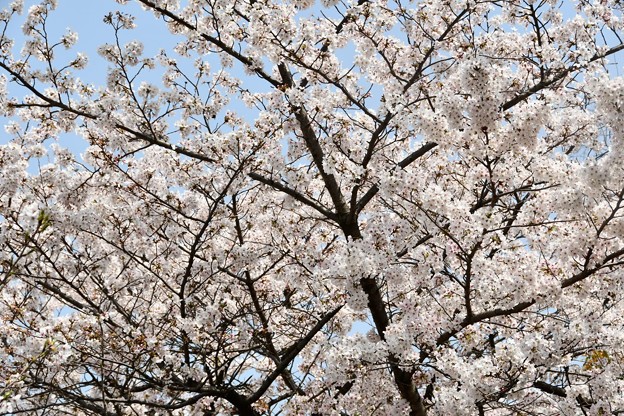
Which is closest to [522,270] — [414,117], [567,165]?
[567,165]

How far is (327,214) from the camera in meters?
8.45

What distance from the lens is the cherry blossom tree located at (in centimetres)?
664

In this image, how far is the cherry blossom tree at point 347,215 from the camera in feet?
21.8

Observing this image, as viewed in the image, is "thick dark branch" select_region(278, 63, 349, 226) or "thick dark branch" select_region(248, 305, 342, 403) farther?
"thick dark branch" select_region(278, 63, 349, 226)

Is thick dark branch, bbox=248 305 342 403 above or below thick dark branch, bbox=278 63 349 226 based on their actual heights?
below

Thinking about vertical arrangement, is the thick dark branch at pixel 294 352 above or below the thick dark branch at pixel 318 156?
below

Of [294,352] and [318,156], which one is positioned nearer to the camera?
[294,352]

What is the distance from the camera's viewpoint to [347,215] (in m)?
8.31

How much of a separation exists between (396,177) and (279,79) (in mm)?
3568

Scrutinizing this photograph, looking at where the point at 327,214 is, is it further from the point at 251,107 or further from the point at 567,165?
the point at 567,165

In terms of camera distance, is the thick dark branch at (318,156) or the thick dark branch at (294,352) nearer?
the thick dark branch at (294,352)

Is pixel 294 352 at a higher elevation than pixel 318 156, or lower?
lower

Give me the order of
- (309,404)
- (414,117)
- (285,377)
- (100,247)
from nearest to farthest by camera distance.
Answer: (414,117) → (309,404) → (285,377) → (100,247)

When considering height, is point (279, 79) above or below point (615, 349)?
above
